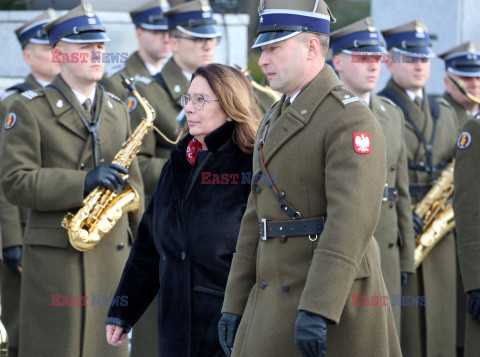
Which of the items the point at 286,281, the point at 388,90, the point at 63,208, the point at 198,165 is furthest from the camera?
the point at 388,90

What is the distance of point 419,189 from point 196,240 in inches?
128

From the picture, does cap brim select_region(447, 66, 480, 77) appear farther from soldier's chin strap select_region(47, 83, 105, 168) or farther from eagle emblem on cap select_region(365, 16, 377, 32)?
soldier's chin strap select_region(47, 83, 105, 168)

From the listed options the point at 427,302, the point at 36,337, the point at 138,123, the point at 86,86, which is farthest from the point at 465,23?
the point at 36,337

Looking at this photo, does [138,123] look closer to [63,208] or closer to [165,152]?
[165,152]

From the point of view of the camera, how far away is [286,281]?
14.0 ft

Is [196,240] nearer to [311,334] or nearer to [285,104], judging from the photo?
[285,104]

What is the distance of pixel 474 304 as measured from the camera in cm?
601

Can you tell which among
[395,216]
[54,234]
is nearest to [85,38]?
[54,234]

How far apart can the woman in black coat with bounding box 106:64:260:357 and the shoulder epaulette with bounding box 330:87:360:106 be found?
3.18ft

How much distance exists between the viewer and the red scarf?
5.30 meters

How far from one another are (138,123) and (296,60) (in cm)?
330

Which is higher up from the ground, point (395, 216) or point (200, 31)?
point (200, 31)

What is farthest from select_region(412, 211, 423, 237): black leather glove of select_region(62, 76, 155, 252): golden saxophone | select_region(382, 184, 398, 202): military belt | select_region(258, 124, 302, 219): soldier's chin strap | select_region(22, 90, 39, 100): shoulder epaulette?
select_region(258, 124, 302, 219): soldier's chin strap

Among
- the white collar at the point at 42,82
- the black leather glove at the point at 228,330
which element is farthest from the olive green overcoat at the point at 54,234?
the black leather glove at the point at 228,330
